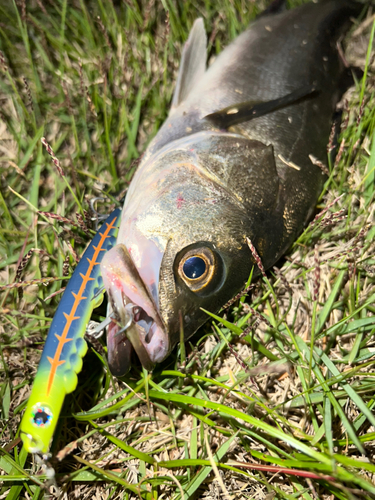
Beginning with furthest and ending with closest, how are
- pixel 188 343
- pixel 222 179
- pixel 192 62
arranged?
pixel 192 62, pixel 188 343, pixel 222 179

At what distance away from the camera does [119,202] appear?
2807 millimetres

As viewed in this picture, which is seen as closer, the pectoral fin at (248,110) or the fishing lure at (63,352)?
the fishing lure at (63,352)

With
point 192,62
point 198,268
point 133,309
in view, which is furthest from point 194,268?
point 192,62

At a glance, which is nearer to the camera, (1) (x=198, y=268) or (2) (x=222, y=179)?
(1) (x=198, y=268)

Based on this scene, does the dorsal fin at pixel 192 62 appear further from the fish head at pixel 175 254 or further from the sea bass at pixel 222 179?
the fish head at pixel 175 254

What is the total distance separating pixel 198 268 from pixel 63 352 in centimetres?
88

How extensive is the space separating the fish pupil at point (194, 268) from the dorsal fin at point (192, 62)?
1.53 m

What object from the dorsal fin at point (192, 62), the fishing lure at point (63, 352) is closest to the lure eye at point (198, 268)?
the fishing lure at point (63, 352)

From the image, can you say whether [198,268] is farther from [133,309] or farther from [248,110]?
[248,110]

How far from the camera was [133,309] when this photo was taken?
1959 mm

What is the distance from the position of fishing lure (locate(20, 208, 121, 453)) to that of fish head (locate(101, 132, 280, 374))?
0.76 feet

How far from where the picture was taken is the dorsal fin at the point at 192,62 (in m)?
2.97

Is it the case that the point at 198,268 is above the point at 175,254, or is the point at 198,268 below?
below

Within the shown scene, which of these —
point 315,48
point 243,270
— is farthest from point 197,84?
point 243,270
